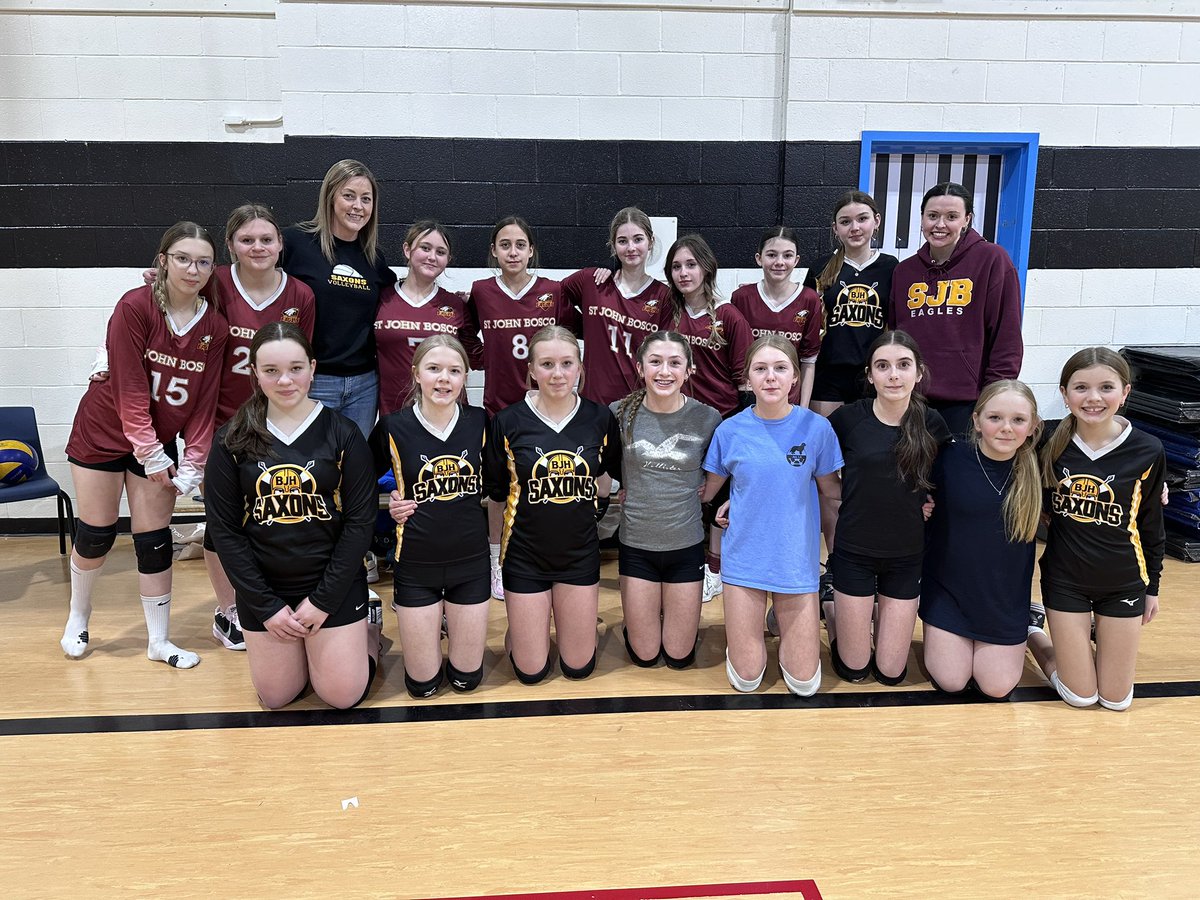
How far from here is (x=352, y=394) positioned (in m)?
3.69

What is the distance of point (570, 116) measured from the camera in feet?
15.0

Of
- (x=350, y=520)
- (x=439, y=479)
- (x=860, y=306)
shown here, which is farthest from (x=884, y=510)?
(x=350, y=520)

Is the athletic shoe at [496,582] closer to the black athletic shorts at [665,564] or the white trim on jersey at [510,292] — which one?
the black athletic shorts at [665,564]

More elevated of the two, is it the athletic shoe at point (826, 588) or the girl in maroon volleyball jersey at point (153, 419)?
the girl in maroon volleyball jersey at point (153, 419)

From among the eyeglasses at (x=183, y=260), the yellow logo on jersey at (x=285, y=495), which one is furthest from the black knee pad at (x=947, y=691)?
the eyeglasses at (x=183, y=260)

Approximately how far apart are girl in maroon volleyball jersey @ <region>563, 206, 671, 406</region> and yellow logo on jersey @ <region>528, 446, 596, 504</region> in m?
0.85

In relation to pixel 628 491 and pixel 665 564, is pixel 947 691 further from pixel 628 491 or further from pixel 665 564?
pixel 628 491

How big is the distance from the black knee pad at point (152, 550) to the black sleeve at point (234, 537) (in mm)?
578

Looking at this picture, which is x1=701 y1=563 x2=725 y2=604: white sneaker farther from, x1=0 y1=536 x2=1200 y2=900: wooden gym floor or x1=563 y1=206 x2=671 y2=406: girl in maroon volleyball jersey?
x1=563 y1=206 x2=671 y2=406: girl in maroon volleyball jersey

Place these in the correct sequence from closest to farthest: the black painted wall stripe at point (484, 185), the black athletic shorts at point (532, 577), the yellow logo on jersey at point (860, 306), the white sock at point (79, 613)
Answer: the black athletic shorts at point (532, 577), the white sock at point (79, 613), the yellow logo on jersey at point (860, 306), the black painted wall stripe at point (484, 185)

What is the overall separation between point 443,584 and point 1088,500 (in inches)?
88.8

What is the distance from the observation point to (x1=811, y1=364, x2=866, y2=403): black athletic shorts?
3840 mm

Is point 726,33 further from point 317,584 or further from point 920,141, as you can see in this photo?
point 317,584

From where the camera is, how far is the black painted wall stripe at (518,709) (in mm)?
2797
